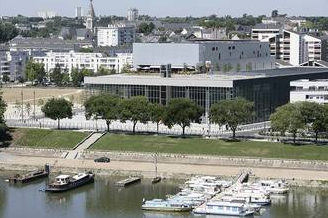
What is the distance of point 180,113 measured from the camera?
173ft

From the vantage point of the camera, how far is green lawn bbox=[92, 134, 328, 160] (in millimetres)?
48125

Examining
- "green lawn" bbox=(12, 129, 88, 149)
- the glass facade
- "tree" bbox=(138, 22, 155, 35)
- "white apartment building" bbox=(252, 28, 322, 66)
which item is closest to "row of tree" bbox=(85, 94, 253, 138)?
"green lawn" bbox=(12, 129, 88, 149)

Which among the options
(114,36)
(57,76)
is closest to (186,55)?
(57,76)

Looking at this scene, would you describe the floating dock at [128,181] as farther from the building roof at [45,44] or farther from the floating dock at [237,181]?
the building roof at [45,44]

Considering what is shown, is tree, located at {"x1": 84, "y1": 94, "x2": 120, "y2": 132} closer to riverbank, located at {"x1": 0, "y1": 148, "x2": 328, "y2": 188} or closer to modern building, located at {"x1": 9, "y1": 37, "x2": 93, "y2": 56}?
riverbank, located at {"x1": 0, "y1": 148, "x2": 328, "y2": 188}

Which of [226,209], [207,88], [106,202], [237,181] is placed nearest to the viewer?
[226,209]

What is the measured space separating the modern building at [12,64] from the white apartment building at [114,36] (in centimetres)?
3370

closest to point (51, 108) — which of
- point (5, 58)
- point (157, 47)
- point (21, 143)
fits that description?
point (21, 143)

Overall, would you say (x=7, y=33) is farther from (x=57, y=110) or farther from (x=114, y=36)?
(x=57, y=110)

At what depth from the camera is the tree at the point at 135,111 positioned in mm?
54062

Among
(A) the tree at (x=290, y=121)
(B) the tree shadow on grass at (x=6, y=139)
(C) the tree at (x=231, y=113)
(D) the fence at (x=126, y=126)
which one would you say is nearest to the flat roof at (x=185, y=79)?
(D) the fence at (x=126, y=126)

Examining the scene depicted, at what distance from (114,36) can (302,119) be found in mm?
87129

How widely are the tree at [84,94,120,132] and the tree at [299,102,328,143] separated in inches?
462

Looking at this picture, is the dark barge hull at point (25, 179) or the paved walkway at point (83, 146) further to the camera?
the paved walkway at point (83, 146)
